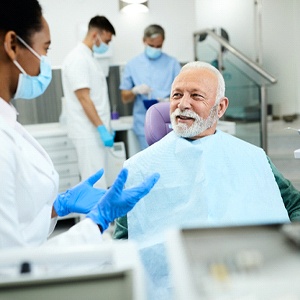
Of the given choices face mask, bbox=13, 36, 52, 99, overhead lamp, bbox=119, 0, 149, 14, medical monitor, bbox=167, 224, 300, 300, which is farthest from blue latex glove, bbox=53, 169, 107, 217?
overhead lamp, bbox=119, 0, 149, 14

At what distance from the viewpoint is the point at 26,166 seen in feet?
3.29

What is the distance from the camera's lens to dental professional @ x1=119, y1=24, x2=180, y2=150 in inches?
142

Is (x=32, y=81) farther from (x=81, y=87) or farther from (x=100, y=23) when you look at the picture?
(x=100, y=23)

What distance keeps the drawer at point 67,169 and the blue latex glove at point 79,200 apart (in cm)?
203

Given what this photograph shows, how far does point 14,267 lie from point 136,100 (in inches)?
125

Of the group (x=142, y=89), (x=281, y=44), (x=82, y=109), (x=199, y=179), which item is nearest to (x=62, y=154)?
(x=82, y=109)

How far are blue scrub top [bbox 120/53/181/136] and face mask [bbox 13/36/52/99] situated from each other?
240 centimetres

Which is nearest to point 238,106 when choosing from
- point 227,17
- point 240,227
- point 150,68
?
point 150,68

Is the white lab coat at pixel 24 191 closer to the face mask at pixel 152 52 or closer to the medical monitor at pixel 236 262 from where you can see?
the medical monitor at pixel 236 262

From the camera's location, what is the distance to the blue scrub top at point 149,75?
364 centimetres

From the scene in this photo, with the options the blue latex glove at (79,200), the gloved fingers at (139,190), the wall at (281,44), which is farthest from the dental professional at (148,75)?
the gloved fingers at (139,190)

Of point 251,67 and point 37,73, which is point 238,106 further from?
point 37,73

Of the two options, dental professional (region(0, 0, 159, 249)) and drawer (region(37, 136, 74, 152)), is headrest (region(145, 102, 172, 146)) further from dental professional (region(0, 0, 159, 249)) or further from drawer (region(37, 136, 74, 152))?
drawer (region(37, 136, 74, 152))

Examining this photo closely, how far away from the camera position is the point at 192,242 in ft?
1.61
